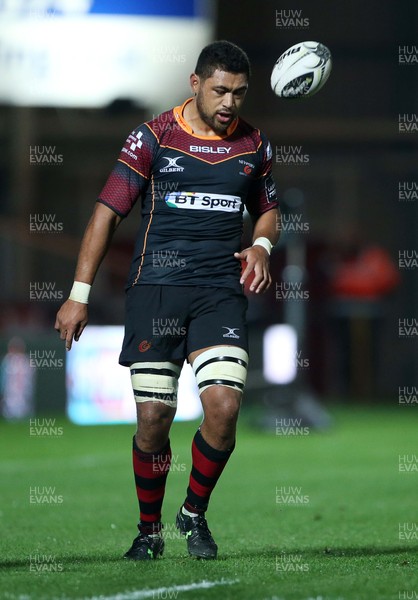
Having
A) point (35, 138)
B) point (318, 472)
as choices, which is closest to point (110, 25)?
point (35, 138)

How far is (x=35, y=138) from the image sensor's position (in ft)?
75.5

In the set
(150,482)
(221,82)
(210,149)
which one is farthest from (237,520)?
(221,82)

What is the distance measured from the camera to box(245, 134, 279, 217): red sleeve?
6466 millimetres

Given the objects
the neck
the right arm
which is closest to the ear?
the neck

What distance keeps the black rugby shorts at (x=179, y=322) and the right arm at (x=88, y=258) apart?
264mm

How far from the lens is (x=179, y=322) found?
6230mm

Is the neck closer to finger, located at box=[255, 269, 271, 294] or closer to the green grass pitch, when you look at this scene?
finger, located at box=[255, 269, 271, 294]

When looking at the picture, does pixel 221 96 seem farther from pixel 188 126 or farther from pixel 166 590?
pixel 166 590

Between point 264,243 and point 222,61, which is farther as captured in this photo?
point 264,243

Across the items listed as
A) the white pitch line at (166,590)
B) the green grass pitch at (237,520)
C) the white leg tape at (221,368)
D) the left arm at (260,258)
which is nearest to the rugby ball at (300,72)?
the left arm at (260,258)

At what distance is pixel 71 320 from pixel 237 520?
262 cm

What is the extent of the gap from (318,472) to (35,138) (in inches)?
512

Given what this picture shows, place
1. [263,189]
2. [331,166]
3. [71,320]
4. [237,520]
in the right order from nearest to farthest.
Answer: [71,320] → [263,189] → [237,520] → [331,166]

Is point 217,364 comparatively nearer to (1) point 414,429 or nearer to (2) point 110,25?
(1) point 414,429
